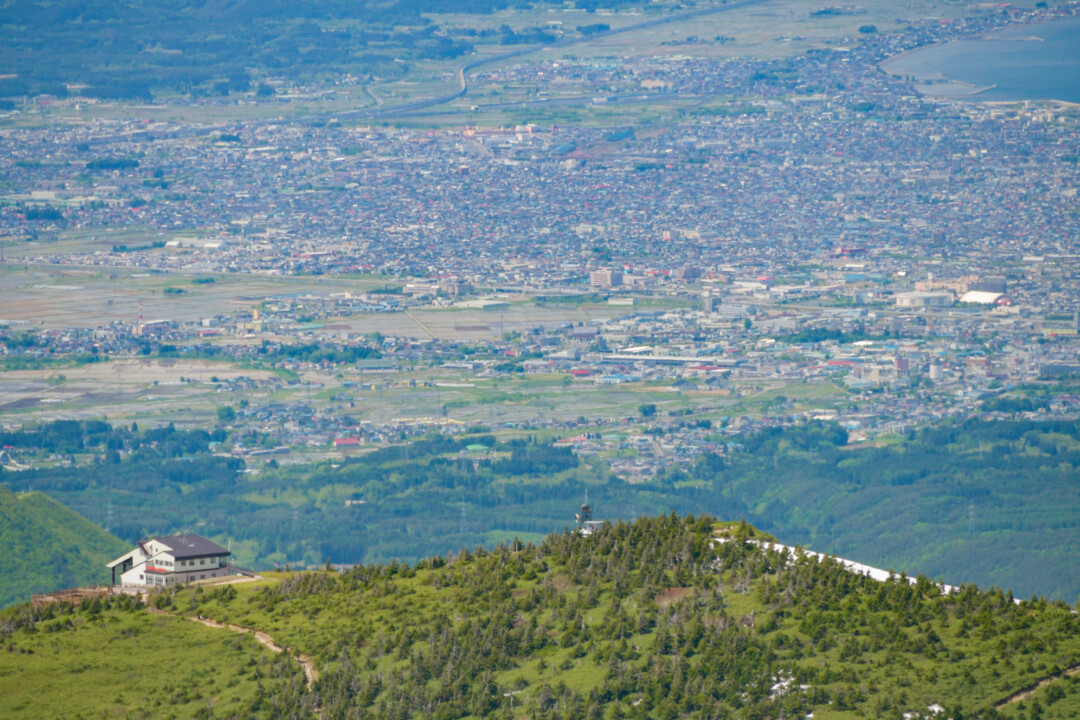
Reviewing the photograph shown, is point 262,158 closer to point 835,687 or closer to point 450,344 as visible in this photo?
point 450,344

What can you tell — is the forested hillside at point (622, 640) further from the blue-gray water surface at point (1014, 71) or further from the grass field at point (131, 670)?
the blue-gray water surface at point (1014, 71)

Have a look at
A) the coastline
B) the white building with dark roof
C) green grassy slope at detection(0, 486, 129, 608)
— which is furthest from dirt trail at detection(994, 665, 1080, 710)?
the coastline

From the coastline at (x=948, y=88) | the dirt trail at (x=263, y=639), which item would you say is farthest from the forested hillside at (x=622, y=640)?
the coastline at (x=948, y=88)

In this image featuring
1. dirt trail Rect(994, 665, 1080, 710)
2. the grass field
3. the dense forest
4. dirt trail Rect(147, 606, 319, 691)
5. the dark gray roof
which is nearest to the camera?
dirt trail Rect(994, 665, 1080, 710)

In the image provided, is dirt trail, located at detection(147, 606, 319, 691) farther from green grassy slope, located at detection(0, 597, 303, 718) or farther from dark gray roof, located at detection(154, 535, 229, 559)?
dark gray roof, located at detection(154, 535, 229, 559)

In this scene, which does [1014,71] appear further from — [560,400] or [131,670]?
[131,670]

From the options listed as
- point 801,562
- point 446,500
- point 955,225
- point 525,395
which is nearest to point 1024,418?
point 525,395
